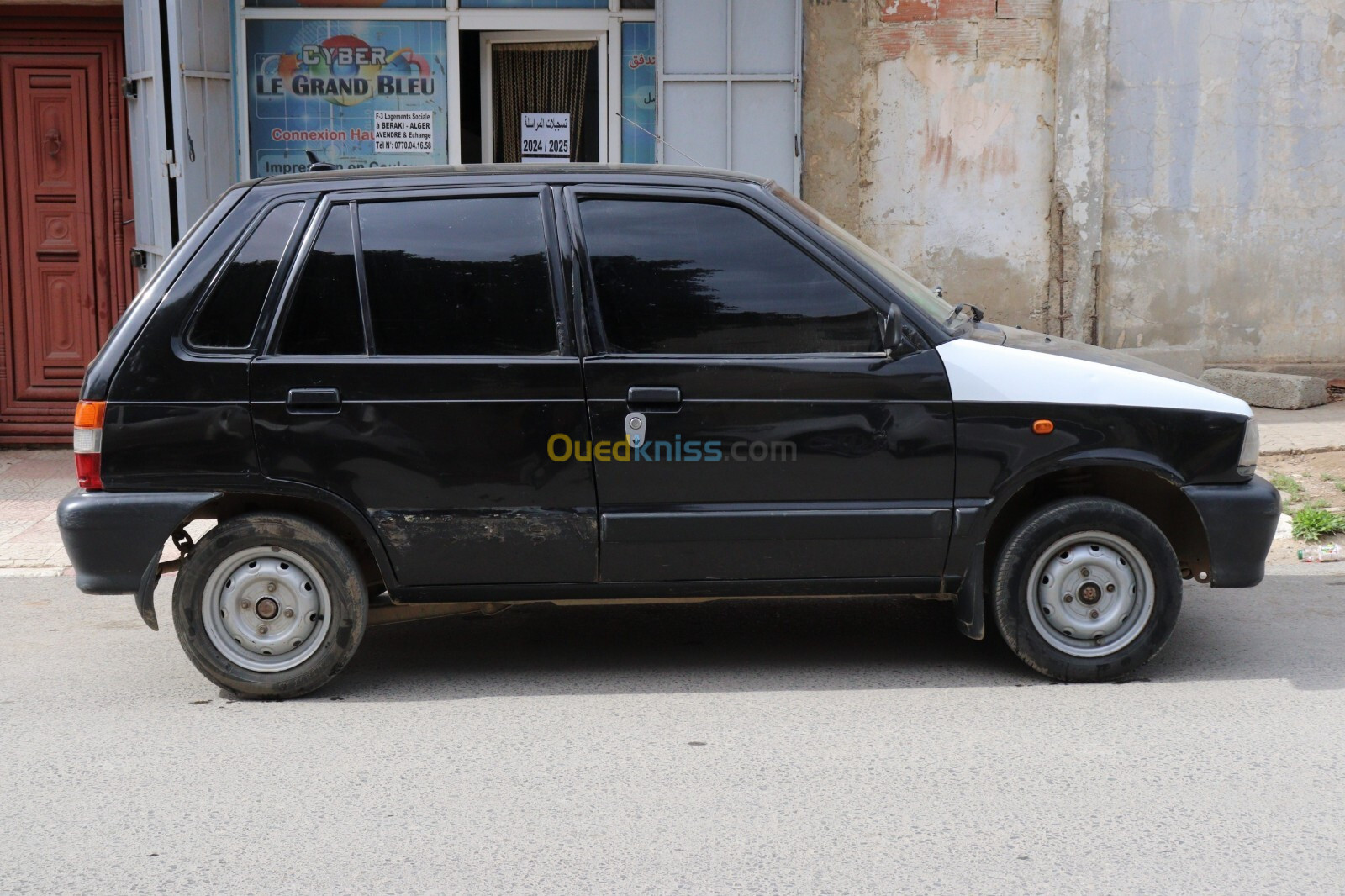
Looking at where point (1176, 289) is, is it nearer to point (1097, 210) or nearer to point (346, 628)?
point (1097, 210)

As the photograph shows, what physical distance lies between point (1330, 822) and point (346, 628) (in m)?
3.28

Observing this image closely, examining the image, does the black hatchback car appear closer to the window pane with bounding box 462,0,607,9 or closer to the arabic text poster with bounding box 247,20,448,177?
the arabic text poster with bounding box 247,20,448,177

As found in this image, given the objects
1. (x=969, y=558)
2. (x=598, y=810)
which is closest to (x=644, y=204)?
(x=969, y=558)

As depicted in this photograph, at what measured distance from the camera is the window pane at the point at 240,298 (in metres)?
4.99

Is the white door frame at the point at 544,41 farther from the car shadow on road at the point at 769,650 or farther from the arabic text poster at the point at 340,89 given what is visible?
the car shadow on road at the point at 769,650

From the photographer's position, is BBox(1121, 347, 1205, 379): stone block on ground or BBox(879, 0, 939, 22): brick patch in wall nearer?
BBox(879, 0, 939, 22): brick patch in wall

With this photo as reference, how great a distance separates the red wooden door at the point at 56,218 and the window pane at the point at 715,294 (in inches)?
240

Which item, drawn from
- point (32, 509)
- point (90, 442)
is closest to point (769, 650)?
point (90, 442)

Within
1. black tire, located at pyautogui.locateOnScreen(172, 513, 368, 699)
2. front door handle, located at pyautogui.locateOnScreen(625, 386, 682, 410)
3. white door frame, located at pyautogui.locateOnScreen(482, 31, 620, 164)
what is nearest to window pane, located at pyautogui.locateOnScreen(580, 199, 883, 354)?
front door handle, located at pyautogui.locateOnScreen(625, 386, 682, 410)

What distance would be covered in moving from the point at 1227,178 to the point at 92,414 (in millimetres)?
8708

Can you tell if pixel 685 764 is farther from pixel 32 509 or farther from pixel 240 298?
pixel 32 509

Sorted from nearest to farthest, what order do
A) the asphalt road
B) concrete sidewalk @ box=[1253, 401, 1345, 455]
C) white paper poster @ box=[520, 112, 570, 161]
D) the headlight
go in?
the asphalt road → the headlight → concrete sidewalk @ box=[1253, 401, 1345, 455] → white paper poster @ box=[520, 112, 570, 161]
